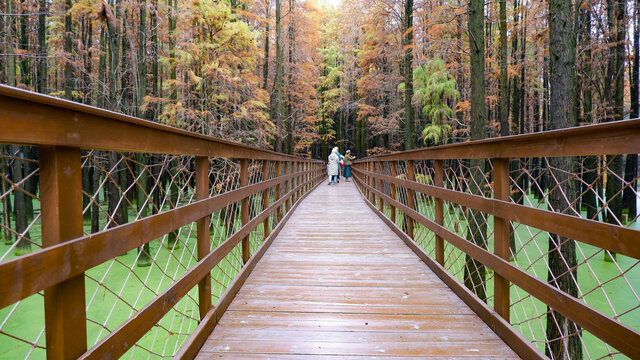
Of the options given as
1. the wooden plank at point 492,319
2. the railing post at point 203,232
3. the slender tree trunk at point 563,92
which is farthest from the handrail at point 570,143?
the slender tree trunk at point 563,92

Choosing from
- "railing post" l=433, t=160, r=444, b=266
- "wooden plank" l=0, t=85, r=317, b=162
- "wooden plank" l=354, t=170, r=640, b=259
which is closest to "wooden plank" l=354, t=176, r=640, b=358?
"wooden plank" l=354, t=170, r=640, b=259

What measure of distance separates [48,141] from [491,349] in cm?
272

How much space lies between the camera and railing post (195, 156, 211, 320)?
2.55m

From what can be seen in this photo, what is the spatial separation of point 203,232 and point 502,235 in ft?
7.17

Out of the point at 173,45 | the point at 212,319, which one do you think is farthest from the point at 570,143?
the point at 173,45

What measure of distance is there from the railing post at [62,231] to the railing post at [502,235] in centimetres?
246

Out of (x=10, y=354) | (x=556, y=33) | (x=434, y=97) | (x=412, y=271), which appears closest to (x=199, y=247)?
(x=412, y=271)

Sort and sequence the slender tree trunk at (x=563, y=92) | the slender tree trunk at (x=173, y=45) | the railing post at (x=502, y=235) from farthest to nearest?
the slender tree trunk at (x=173, y=45) < the slender tree trunk at (x=563, y=92) < the railing post at (x=502, y=235)

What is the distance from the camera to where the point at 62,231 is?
1.24 m

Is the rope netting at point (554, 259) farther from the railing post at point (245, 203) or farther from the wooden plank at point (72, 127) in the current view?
the railing post at point (245, 203)

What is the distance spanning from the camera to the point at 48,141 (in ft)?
3.85

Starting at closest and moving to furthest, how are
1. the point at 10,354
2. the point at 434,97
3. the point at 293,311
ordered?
the point at 293,311
the point at 10,354
the point at 434,97

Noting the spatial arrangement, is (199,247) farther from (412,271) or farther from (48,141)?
(412,271)

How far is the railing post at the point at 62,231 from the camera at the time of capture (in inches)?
47.5
